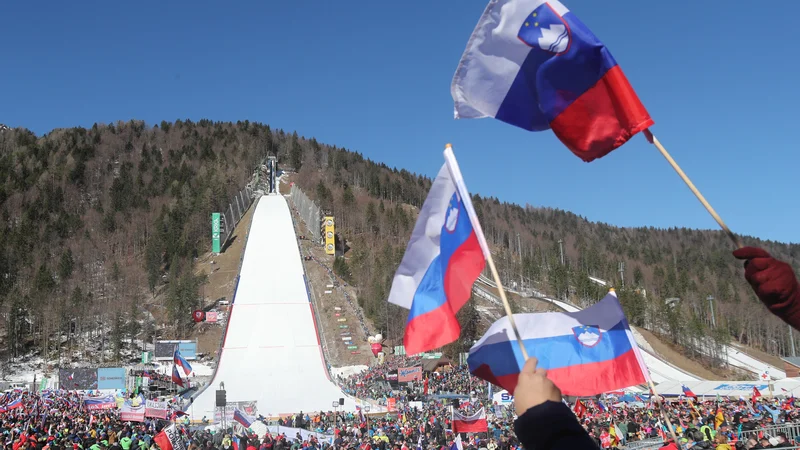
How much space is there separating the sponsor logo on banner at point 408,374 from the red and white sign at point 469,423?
54.2 ft

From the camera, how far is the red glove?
7.23 ft

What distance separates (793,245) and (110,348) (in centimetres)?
14659

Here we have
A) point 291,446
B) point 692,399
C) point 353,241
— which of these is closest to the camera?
point 291,446

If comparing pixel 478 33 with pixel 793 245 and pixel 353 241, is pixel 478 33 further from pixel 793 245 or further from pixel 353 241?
pixel 793 245

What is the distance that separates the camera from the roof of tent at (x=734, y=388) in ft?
79.8

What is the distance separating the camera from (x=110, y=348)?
1800 inches

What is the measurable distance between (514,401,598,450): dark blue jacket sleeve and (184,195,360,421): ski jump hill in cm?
2547

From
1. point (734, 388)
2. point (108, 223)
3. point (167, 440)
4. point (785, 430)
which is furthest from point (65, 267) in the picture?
point (785, 430)

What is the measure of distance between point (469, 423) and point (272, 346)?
86.3 feet

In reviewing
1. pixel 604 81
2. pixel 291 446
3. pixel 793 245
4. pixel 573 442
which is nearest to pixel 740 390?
pixel 291 446

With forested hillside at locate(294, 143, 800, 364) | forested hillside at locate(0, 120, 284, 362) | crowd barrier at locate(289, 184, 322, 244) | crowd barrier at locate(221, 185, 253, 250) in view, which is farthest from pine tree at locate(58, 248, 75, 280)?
forested hillside at locate(294, 143, 800, 364)

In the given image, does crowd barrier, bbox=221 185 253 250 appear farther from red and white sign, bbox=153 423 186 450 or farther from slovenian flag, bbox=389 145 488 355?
slovenian flag, bbox=389 145 488 355

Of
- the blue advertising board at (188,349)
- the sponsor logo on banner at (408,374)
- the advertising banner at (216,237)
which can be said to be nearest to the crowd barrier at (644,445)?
the sponsor logo on banner at (408,374)

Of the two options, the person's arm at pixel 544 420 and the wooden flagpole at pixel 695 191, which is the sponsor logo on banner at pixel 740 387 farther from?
the person's arm at pixel 544 420
